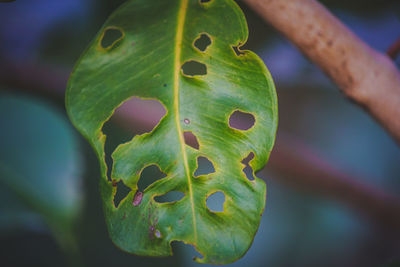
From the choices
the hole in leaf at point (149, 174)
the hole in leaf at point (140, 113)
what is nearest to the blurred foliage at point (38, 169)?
the hole in leaf at point (140, 113)

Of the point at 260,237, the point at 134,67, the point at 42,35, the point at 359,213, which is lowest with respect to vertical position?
the point at 260,237

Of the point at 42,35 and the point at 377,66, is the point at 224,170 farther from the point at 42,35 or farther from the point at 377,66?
the point at 42,35

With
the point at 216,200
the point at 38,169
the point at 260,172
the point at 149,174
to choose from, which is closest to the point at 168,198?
the point at 149,174

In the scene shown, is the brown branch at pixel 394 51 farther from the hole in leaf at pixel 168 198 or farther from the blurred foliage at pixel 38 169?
the hole in leaf at pixel 168 198

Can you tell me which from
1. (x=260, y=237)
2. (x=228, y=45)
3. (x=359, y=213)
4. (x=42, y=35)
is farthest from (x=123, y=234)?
(x=260, y=237)

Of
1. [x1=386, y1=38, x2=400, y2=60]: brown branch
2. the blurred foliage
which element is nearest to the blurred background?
the blurred foliage

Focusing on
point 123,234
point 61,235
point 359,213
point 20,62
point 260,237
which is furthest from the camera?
point 260,237

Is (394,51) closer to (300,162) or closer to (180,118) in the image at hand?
(180,118)
